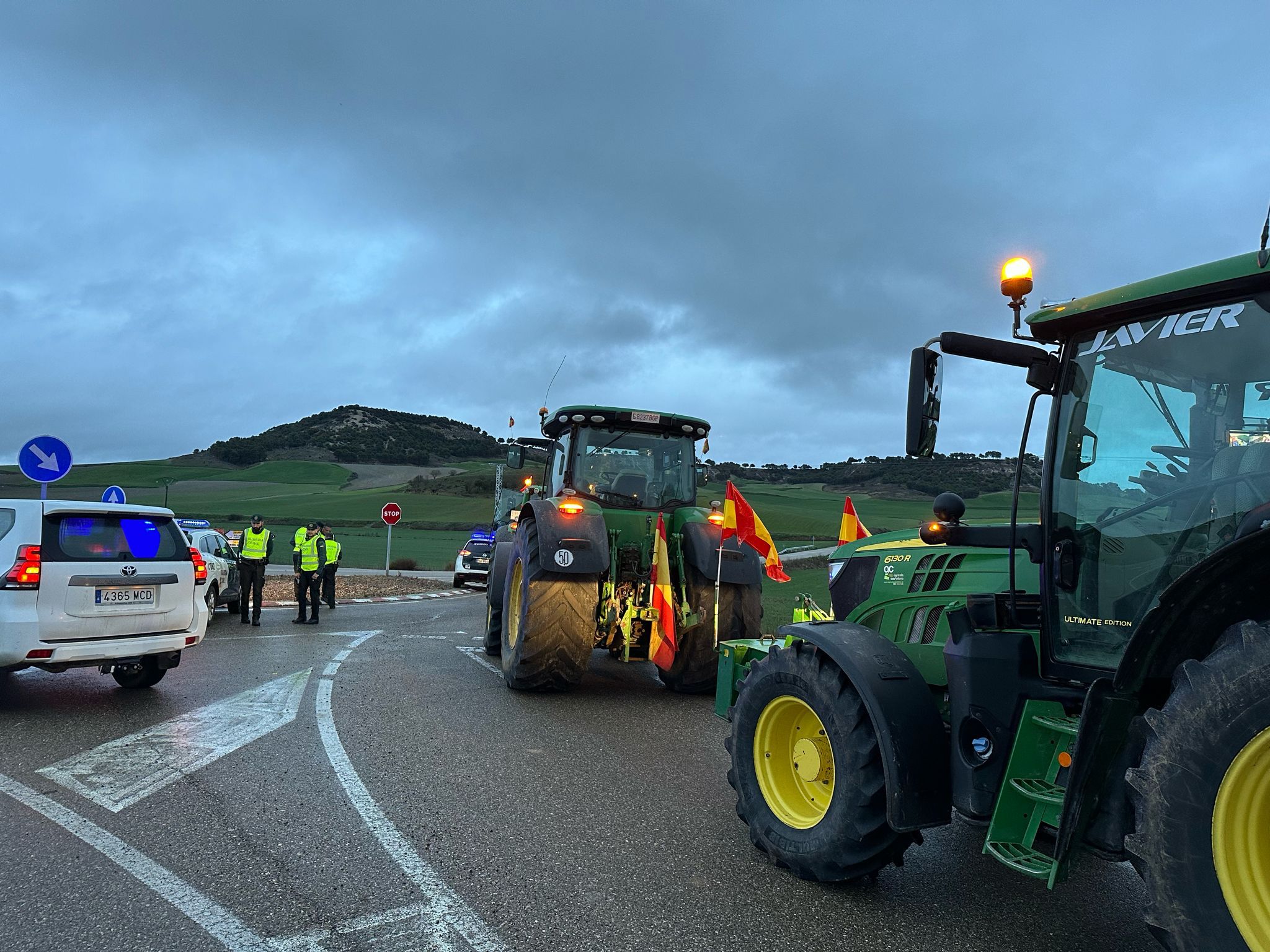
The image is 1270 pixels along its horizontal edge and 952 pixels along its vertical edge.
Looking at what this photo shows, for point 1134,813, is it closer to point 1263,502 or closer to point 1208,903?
point 1208,903

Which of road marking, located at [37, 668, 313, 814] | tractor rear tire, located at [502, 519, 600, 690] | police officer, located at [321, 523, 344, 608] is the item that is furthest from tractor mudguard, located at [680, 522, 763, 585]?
police officer, located at [321, 523, 344, 608]

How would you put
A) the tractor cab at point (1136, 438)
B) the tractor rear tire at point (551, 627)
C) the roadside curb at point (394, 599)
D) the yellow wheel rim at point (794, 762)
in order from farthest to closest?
1. the roadside curb at point (394, 599)
2. the tractor rear tire at point (551, 627)
3. the yellow wheel rim at point (794, 762)
4. the tractor cab at point (1136, 438)

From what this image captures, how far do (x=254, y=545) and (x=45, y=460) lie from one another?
3406 millimetres

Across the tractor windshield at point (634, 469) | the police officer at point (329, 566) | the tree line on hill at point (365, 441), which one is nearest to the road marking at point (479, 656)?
the tractor windshield at point (634, 469)

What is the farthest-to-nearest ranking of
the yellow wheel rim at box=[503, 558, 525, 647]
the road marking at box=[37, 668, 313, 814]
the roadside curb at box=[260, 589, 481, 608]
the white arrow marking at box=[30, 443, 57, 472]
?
the roadside curb at box=[260, 589, 481, 608] → the white arrow marking at box=[30, 443, 57, 472] → the yellow wheel rim at box=[503, 558, 525, 647] → the road marking at box=[37, 668, 313, 814]

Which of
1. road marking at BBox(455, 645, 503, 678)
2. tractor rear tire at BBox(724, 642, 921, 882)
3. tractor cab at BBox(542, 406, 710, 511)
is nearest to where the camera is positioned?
tractor rear tire at BBox(724, 642, 921, 882)

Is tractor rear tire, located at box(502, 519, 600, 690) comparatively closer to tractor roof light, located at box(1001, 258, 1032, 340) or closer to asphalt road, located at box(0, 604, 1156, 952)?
asphalt road, located at box(0, 604, 1156, 952)

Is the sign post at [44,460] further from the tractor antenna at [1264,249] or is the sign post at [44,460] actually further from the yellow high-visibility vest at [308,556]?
the tractor antenna at [1264,249]

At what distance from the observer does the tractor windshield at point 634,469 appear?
29.8 ft

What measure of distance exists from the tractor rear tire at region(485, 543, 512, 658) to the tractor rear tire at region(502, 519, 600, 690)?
93.2 inches

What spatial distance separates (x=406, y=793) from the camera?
494 cm

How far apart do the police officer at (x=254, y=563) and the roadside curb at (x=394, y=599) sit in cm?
242

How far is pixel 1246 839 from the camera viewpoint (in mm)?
2256

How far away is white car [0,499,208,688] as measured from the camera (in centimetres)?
661
